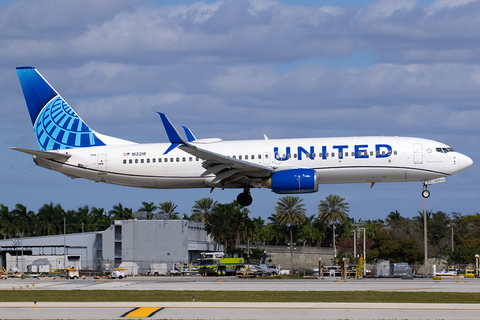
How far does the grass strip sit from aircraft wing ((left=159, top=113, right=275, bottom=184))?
8.92 m

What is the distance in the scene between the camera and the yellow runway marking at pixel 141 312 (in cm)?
2567

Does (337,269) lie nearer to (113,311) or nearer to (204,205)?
(113,311)

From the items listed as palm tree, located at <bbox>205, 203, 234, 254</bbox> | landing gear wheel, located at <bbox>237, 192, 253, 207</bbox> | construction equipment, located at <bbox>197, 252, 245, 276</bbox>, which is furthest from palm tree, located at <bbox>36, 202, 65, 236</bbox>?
landing gear wheel, located at <bbox>237, 192, 253, 207</bbox>

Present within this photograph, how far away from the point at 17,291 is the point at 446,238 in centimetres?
11083

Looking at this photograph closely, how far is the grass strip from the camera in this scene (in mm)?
31828

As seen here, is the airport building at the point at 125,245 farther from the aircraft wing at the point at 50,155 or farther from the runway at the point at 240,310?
the runway at the point at 240,310

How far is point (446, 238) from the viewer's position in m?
132

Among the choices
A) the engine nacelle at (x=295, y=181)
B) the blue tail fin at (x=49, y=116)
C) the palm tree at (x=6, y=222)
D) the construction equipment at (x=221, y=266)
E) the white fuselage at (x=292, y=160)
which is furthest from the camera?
the palm tree at (x=6, y=222)

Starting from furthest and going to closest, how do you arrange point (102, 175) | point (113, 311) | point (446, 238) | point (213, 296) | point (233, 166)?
1. point (446, 238)
2. point (102, 175)
3. point (233, 166)
4. point (213, 296)
5. point (113, 311)

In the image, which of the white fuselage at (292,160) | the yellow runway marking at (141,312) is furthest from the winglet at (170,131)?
the yellow runway marking at (141,312)

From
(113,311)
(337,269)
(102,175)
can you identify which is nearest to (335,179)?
(102,175)

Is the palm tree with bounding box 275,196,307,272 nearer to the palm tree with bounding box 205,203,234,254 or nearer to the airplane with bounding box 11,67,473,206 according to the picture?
the palm tree with bounding box 205,203,234,254

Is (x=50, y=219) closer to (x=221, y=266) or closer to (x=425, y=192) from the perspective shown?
(x=221, y=266)

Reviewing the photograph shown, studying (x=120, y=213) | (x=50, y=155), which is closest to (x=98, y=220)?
(x=120, y=213)
